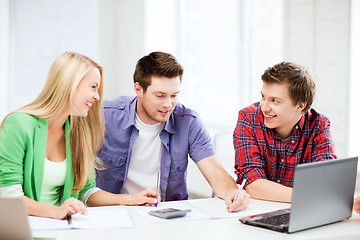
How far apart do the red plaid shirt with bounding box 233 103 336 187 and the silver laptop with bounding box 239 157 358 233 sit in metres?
0.45

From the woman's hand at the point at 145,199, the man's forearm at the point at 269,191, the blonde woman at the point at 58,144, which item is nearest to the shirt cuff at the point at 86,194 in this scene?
the blonde woman at the point at 58,144

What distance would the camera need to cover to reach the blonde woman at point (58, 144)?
177cm

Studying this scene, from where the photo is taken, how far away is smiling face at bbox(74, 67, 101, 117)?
6.22 feet

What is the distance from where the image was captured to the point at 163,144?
7.66ft

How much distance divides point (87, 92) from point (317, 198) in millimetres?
917

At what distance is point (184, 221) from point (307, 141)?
2.58 feet

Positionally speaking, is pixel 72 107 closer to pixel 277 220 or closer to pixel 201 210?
pixel 201 210

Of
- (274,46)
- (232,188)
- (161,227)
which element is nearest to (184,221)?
(161,227)

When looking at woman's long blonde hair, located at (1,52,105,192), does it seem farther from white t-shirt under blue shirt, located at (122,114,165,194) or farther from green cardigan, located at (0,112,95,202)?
white t-shirt under blue shirt, located at (122,114,165,194)

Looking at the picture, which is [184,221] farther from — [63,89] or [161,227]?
[63,89]

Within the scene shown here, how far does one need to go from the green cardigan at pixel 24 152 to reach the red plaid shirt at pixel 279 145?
2.70 feet

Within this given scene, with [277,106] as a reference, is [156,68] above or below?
above

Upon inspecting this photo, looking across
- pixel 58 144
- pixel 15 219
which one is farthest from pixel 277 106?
pixel 15 219

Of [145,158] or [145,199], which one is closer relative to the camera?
[145,199]
